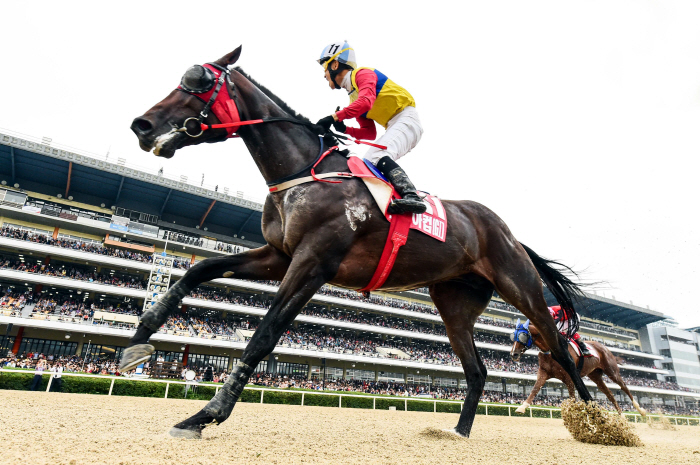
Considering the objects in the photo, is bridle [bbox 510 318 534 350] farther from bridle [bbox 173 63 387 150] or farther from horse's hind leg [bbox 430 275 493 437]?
bridle [bbox 173 63 387 150]

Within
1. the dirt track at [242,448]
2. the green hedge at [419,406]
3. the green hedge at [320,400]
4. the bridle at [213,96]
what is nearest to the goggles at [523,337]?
the dirt track at [242,448]

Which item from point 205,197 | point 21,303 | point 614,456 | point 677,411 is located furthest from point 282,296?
point 677,411

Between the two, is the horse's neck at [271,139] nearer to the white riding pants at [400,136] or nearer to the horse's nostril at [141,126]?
the white riding pants at [400,136]

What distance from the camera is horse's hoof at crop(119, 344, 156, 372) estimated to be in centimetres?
331

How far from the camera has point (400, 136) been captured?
15.1 feet

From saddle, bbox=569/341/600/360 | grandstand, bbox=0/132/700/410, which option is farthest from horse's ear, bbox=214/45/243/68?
grandstand, bbox=0/132/700/410

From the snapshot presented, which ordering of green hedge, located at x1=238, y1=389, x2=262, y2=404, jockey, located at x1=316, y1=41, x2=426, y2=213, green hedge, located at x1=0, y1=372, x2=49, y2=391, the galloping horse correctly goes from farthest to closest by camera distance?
green hedge, located at x1=238, y1=389, x2=262, y2=404 → green hedge, located at x1=0, y1=372, x2=49, y2=391 → the galloping horse → jockey, located at x1=316, y1=41, x2=426, y2=213

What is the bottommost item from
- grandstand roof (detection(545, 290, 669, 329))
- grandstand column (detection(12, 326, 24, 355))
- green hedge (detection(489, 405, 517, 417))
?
green hedge (detection(489, 405, 517, 417))

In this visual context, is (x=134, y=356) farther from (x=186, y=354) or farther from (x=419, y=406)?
(x=186, y=354)

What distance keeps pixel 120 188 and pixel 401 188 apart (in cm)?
3677

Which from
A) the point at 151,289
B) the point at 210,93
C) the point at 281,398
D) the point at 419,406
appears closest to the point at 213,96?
the point at 210,93

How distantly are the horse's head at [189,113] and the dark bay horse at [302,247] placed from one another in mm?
10

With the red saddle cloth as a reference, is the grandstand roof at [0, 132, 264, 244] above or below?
above

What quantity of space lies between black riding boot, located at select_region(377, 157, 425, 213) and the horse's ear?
71.0 inches
